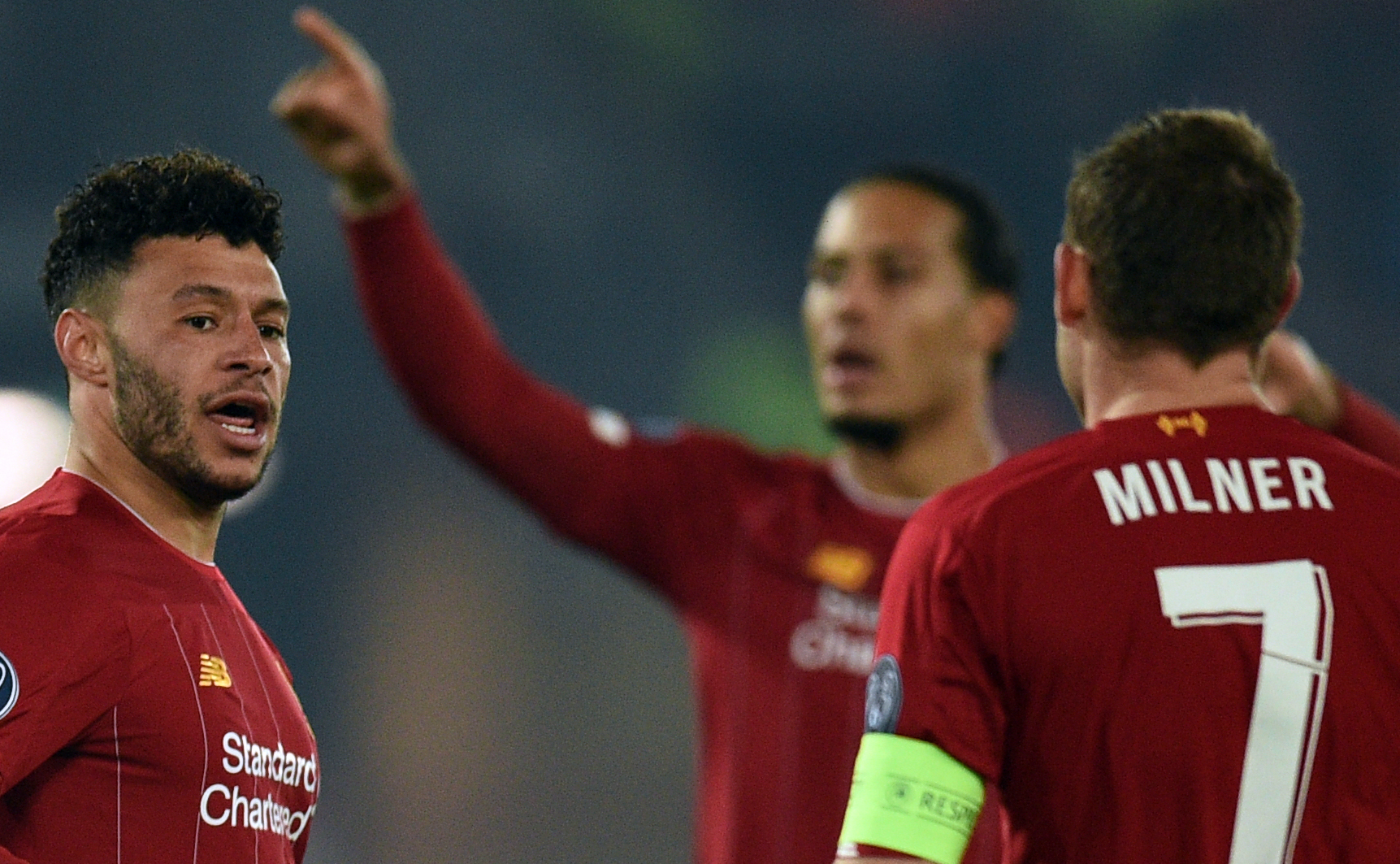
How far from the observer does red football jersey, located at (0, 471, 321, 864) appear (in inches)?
79.0

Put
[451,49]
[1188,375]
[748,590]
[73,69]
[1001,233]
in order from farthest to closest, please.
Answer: [451,49] < [73,69] < [1001,233] < [748,590] < [1188,375]

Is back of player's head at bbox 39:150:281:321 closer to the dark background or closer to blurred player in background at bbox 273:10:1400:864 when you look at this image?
blurred player in background at bbox 273:10:1400:864

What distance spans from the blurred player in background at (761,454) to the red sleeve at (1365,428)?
1024 mm

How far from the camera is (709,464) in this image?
4352 millimetres

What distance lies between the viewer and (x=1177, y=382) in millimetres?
2289

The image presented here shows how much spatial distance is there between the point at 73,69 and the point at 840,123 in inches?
199

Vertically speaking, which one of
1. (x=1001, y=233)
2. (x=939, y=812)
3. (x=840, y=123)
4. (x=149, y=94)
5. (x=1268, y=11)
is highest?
(x=1268, y=11)

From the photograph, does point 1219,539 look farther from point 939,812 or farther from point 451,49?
point 451,49

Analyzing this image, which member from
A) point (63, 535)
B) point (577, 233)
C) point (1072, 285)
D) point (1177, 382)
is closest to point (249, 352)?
A: point (63, 535)

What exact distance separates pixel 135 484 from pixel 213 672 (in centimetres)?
27

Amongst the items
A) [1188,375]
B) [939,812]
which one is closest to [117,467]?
[939,812]

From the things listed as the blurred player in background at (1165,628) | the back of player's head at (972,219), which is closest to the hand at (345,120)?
the back of player's head at (972,219)

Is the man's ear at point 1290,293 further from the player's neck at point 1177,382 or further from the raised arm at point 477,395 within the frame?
the raised arm at point 477,395

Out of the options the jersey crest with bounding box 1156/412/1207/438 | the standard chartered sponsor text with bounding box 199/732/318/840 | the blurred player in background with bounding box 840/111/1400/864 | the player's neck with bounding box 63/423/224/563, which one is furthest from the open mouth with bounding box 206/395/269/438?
the jersey crest with bounding box 1156/412/1207/438
